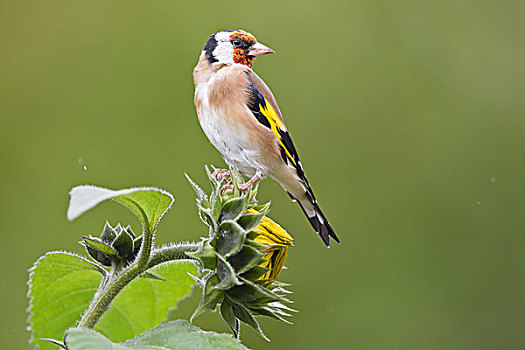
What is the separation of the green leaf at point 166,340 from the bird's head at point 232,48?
3.30ft

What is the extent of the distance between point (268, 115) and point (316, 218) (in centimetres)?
37

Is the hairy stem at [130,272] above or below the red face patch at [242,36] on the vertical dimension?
below

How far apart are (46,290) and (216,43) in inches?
34.9

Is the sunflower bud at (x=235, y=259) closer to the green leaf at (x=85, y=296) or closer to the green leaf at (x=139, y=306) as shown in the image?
the green leaf at (x=85, y=296)

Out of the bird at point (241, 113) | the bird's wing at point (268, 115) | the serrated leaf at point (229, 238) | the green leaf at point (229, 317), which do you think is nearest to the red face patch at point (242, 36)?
the bird at point (241, 113)

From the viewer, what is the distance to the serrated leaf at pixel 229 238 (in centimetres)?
135

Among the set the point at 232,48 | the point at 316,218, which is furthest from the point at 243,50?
the point at 316,218

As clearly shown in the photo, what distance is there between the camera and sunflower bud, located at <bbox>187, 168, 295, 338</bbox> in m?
1.36

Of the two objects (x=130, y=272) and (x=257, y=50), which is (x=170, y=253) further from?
(x=257, y=50)

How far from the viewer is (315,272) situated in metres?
5.17

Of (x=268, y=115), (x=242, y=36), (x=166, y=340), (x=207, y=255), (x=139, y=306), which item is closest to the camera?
(x=166, y=340)

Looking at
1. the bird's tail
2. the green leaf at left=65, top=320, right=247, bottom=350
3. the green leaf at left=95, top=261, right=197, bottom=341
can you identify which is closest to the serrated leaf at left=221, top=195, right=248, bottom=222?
the green leaf at left=65, top=320, right=247, bottom=350

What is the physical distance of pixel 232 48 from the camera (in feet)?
6.84

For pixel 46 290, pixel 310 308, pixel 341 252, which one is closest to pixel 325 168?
pixel 341 252
